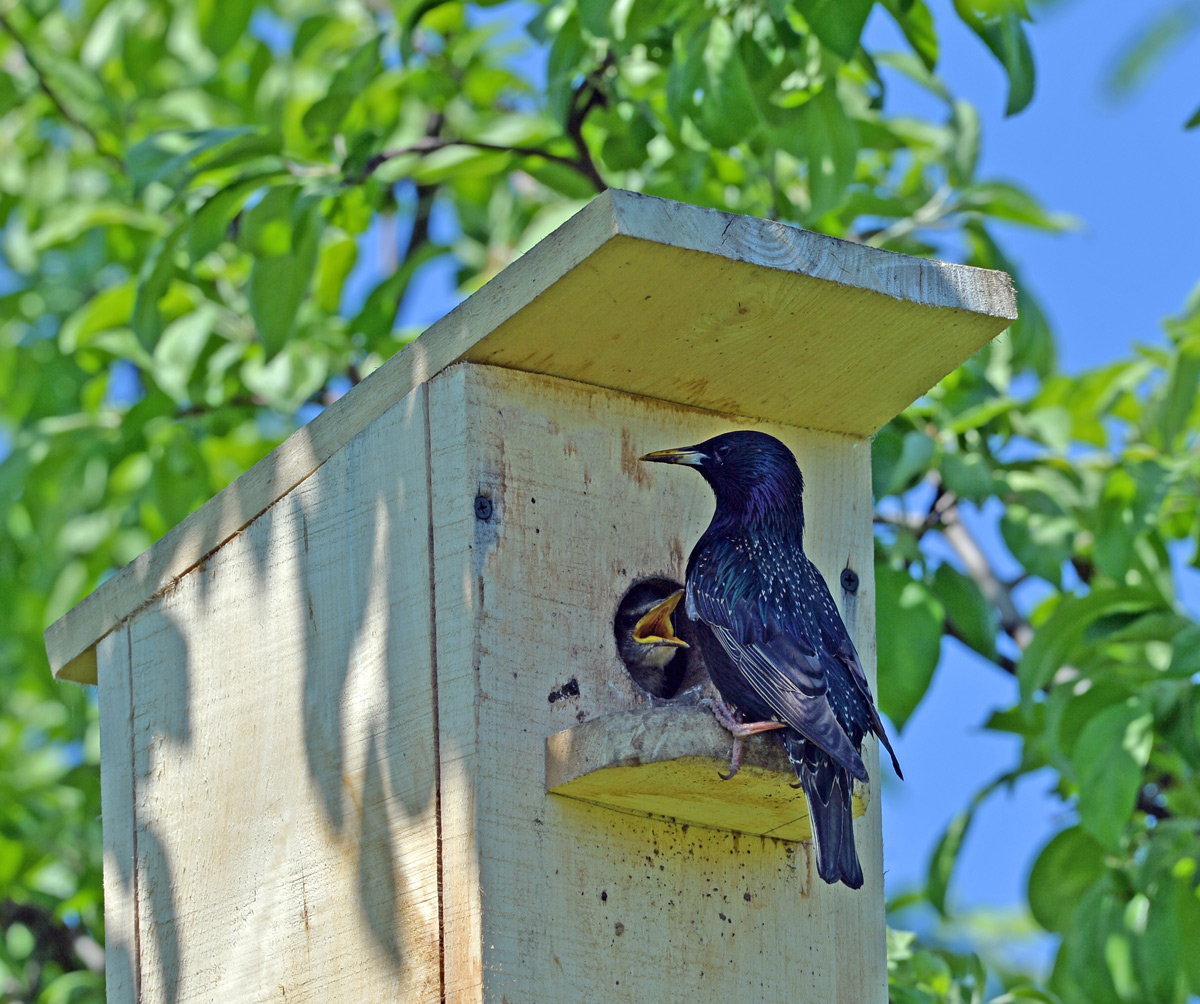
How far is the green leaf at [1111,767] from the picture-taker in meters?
3.04

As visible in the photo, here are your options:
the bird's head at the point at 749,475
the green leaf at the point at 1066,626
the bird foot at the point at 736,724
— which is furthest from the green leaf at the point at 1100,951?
the bird foot at the point at 736,724

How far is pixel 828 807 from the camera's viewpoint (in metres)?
2.10

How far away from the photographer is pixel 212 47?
4531mm

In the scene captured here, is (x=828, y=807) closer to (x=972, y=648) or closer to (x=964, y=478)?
(x=964, y=478)

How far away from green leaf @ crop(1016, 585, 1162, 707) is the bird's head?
105 centimetres

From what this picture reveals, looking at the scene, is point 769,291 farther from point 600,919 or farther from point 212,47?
point 212,47

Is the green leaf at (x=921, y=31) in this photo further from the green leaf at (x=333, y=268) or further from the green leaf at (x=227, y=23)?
the green leaf at (x=227, y=23)

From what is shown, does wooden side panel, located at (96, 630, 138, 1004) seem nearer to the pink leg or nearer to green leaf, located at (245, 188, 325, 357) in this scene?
green leaf, located at (245, 188, 325, 357)

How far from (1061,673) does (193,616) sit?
2.09 m

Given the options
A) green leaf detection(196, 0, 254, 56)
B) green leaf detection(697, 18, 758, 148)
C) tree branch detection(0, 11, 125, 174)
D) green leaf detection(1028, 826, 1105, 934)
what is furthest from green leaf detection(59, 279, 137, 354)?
green leaf detection(1028, 826, 1105, 934)

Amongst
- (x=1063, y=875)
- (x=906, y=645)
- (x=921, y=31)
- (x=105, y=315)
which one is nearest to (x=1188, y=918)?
(x=1063, y=875)

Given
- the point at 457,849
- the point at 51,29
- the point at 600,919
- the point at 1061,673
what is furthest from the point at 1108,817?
the point at 51,29

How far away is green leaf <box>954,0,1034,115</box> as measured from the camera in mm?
2918

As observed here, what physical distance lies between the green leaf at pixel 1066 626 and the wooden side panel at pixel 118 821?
5.49 ft
